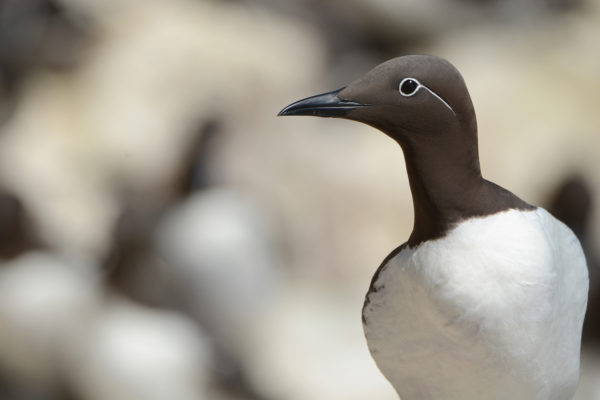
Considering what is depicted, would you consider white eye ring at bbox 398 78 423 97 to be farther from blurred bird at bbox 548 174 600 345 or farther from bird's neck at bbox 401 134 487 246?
blurred bird at bbox 548 174 600 345

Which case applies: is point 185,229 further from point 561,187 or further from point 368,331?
point 368,331

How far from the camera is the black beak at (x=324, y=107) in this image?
104 cm

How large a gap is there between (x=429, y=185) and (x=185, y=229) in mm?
2465

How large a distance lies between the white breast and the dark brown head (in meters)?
0.12

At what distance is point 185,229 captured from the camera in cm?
346

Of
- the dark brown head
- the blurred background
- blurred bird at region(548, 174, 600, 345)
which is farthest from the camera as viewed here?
the blurred background

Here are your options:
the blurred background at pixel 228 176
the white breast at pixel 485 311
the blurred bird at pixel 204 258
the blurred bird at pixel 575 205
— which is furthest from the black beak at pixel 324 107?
the blurred bird at pixel 204 258

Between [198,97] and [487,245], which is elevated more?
[198,97]

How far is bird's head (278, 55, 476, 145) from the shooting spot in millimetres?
1032

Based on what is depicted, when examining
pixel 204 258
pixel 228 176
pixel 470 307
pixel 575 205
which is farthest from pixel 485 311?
pixel 228 176

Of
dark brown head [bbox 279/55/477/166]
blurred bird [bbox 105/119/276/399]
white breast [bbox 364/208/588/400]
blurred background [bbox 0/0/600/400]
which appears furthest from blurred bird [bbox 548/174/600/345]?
dark brown head [bbox 279/55/477/166]

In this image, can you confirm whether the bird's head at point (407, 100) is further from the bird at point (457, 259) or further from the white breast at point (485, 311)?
the white breast at point (485, 311)

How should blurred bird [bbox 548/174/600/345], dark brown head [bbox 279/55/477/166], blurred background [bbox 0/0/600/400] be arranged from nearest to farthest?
1. dark brown head [bbox 279/55/477/166]
2. blurred bird [bbox 548/174/600/345]
3. blurred background [bbox 0/0/600/400]

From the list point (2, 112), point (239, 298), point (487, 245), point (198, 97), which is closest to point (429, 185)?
point (487, 245)
